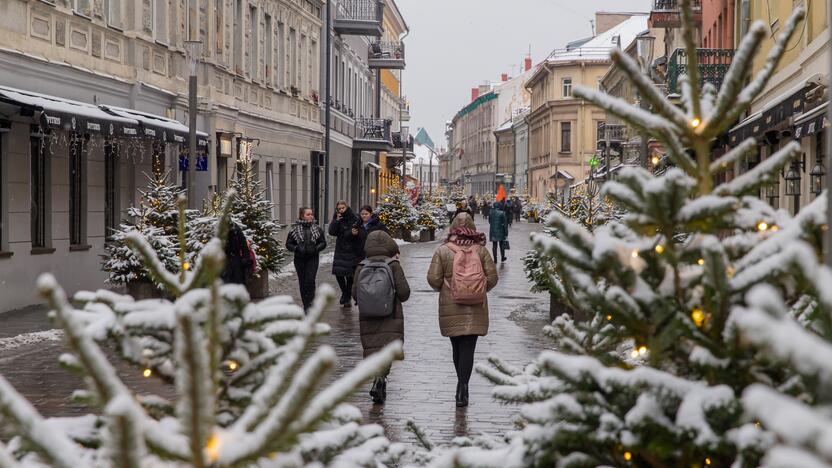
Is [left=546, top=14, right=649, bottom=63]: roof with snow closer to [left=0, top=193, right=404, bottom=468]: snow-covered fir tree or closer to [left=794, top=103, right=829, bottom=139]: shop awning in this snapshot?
[left=794, top=103, right=829, bottom=139]: shop awning

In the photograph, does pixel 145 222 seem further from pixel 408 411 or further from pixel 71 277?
pixel 408 411

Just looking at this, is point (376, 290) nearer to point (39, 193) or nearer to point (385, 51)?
point (39, 193)

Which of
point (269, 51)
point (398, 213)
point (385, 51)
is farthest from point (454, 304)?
point (385, 51)

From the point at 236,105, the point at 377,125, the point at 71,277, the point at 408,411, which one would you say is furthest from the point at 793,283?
the point at 377,125

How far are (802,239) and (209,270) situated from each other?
1.47m

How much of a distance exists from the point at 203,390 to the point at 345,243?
16.1 metres

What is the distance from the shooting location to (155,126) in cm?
2033

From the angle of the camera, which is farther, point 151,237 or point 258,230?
point 258,230

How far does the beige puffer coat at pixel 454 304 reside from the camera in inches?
421

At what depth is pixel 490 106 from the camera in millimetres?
139250

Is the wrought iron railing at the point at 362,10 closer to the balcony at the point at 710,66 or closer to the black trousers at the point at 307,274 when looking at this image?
the balcony at the point at 710,66

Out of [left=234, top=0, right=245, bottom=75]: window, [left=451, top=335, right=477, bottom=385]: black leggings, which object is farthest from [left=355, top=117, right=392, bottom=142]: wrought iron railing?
[left=451, top=335, right=477, bottom=385]: black leggings

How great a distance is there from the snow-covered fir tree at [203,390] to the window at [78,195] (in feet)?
55.3

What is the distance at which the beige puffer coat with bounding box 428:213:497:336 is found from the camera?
10.7m
